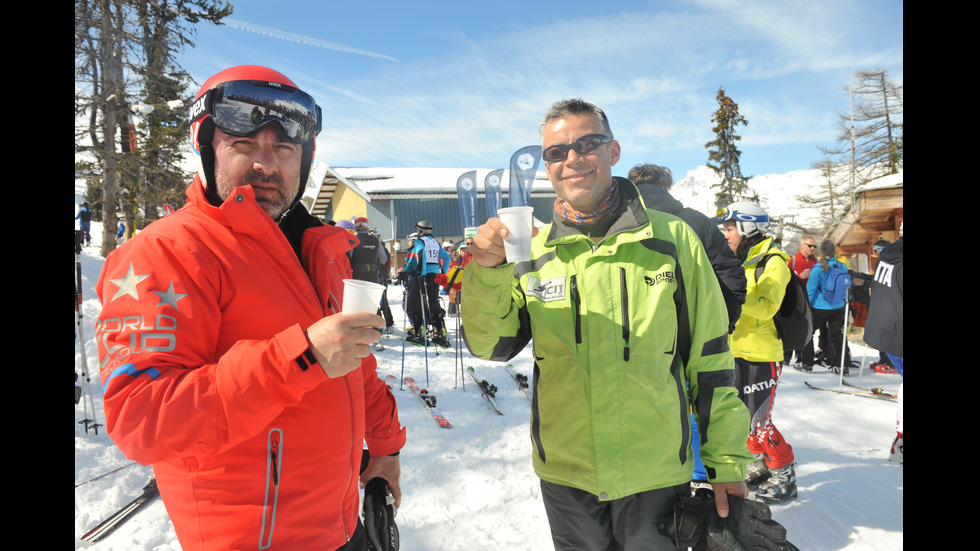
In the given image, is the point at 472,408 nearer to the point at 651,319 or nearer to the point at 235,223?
the point at 651,319

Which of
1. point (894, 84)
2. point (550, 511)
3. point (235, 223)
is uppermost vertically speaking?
point (894, 84)

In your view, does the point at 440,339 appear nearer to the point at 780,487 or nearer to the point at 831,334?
the point at 780,487

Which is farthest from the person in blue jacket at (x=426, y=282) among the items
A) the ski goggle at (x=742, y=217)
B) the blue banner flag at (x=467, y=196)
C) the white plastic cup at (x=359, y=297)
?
the white plastic cup at (x=359, y=297)

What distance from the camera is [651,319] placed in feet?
6.64

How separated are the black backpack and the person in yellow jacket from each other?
0.21 ft

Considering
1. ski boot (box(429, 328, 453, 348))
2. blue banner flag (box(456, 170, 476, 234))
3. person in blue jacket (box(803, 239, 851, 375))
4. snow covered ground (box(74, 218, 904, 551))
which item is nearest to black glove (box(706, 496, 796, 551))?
snow covered ground (box(74, 218, 904, 551))

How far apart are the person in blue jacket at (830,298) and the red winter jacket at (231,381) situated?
9.93 metres

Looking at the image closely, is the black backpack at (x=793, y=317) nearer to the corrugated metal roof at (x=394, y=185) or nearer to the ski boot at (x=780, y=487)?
the ski boot at (x=780, y=487)

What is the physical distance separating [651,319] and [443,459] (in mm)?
3450

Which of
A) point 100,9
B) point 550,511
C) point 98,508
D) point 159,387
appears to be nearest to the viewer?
point 159,387

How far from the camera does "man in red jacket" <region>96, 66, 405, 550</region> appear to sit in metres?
1.13

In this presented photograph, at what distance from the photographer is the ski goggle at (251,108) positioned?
1.61 meters

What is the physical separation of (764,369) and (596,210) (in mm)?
2983
